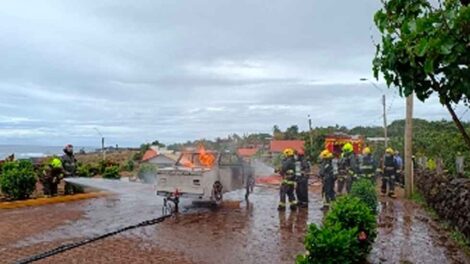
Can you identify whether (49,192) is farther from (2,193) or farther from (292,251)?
(292,251)

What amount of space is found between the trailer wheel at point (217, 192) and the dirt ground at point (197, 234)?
333mm

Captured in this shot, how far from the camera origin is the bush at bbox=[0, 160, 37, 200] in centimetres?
1519

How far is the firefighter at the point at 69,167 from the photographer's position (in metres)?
16.2

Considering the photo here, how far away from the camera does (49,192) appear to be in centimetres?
1655

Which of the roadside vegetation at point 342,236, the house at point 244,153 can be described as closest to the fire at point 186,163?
the house at point 244,153

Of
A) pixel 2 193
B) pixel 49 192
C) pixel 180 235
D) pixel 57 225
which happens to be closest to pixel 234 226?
pixel 180 235

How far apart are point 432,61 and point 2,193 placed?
16.1 metres

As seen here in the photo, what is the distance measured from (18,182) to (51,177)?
4.08 ft

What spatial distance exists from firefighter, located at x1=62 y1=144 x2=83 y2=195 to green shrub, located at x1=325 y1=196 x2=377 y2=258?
1063 centimetres

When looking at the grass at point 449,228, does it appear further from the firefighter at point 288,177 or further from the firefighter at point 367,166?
the firefighter at point 288,177

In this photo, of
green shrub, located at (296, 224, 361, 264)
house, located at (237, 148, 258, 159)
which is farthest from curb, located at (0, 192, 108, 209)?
green shrub, located at (296, 224, 361, 264)

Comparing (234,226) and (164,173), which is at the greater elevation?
(164,173)

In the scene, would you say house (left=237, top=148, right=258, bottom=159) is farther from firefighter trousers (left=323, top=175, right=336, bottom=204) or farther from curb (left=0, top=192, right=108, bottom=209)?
curb (left=0, top=192, right=108, bottom=209)

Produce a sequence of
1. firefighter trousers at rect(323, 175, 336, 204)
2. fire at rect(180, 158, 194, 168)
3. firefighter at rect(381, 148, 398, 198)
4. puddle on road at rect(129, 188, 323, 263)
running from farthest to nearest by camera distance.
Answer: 1. firefighter at rect(381, 148, 398, 198)
2. fire at rect(180, 158, 194, 168)
3. firefighter trousers at rect(323, 175, 336, 204)
4. puddle on road at rect(129, 188, 323, 263)
